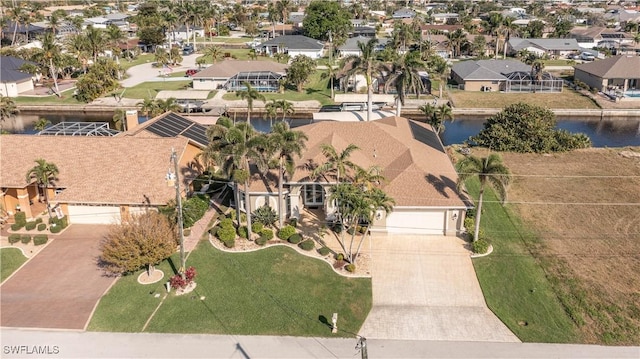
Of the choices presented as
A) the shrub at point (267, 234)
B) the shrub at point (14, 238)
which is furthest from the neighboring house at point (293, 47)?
the shrub at point (14, 238)

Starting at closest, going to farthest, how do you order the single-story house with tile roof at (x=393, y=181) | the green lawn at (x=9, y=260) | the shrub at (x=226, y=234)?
the green lawn at (x=9, y=260) → the shrub at (x=226, y=234) → the single-story house with tile roof at (x=393, y=181)

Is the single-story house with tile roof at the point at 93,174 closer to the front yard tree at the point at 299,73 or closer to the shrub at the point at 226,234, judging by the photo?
the shrub at the point at 226,234

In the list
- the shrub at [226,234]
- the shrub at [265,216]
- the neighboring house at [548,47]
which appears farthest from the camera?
the neighboring house at [548,47]

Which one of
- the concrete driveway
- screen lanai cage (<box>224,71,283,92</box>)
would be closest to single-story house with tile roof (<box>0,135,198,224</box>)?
the concrete driveway

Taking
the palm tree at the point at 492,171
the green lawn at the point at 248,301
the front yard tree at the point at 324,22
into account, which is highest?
the front yard tree at the point at 324,22

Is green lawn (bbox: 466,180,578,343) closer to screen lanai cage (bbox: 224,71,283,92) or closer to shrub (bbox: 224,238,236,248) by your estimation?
shrub (bbox: 224,238,236,248)

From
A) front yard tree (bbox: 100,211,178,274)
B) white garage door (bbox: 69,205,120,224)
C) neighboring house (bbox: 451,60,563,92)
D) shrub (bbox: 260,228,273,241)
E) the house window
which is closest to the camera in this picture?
front yard tree (bbox: 100,211,178,274)
